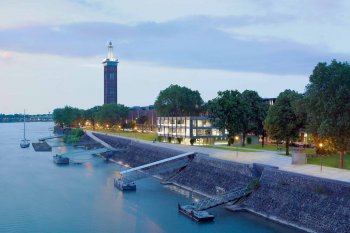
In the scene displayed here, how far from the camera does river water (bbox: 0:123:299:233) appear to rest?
157ft

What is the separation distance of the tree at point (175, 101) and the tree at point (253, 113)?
57.1 metres

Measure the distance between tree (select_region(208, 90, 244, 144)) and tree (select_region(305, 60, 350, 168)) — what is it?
35.3 m

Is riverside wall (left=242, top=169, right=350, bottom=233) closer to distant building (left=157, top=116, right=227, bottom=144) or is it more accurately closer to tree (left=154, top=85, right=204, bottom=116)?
distant building (left=157, top=116, right=227, bottom=144)

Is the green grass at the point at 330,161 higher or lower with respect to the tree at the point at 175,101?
lower

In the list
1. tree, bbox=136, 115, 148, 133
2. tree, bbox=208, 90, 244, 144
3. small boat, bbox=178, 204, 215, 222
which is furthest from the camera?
tree, bbox=136, 115, 148, 133

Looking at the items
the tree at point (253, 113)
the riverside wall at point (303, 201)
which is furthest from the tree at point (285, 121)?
the riverside wall at point (303, 201)

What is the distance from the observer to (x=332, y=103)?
182 ft

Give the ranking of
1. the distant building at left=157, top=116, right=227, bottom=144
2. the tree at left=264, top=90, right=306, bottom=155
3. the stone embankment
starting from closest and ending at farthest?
the stone embankment
the tree at left=264, top=90, right=306, bottom=155
the distant building at left=157, top=116, right=227, bottom=144

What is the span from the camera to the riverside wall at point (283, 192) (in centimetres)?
4209

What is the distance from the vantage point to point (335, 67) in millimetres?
56875

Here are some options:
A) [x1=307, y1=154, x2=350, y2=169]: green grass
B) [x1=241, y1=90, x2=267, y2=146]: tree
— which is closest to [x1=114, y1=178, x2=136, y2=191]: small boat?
[x1=307, y1=154, x2=350, y2=169]: green grass

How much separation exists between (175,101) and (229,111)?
64.3 metres

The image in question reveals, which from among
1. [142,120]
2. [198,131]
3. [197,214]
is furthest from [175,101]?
[197,214]

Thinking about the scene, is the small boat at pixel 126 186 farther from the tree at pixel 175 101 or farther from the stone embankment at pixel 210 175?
the tree at pixel 175 101
